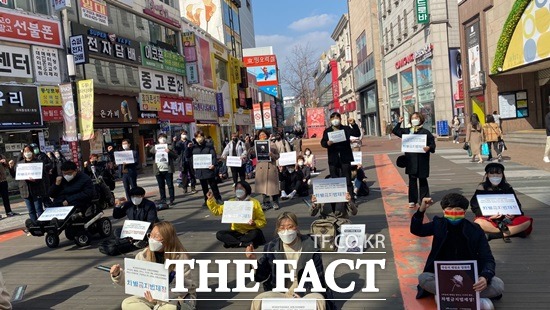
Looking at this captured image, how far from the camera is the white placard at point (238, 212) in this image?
624 cm

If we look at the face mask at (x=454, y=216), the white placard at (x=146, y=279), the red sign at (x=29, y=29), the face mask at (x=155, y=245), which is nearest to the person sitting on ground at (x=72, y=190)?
the face mask at (x=155, y=245)

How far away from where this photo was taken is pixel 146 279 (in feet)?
13.1

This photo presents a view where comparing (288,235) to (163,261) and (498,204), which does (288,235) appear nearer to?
(163,261)

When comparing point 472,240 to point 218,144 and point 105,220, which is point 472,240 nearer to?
point 105,220

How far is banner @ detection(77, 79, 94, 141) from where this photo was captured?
38.6 feet

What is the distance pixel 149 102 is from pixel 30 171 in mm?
17253

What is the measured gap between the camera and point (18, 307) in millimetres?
5047

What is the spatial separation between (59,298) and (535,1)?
777 inches

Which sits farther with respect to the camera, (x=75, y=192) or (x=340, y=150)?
(x=340, y=150)

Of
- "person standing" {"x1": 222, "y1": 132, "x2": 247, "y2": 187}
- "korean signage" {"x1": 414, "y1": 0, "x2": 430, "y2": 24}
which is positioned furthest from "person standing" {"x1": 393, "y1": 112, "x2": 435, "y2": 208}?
"korean signage" {"x1": 414, "y1": 0, "x2": 430, "y2": 24}

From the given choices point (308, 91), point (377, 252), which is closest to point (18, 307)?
point (377, 252)

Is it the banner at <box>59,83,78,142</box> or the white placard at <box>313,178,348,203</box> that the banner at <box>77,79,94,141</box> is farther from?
the white placard at <box>313,178,348,203</box>

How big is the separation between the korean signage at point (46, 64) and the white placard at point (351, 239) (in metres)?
16.1

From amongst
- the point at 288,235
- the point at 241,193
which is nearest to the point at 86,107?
the point at 241,193
